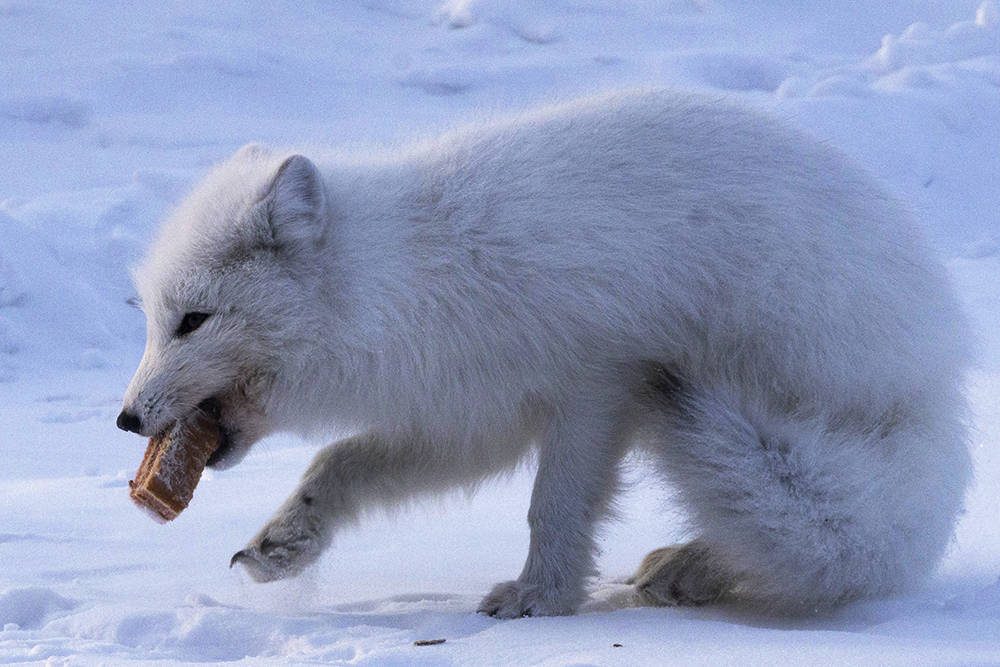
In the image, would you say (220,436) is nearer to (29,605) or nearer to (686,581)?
(29,605)

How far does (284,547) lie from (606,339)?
1064 millimetres

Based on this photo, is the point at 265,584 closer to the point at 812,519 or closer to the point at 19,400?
the point at 812,519

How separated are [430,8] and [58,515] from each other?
9869 mm

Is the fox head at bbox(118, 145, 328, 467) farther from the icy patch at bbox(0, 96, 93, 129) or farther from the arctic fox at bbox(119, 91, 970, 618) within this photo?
the icy patch at bbox(0, 96, 93, 129)

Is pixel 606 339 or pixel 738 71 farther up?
pixel 738 71

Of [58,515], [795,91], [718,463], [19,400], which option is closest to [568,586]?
[718,463]

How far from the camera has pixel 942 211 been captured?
9008 mm

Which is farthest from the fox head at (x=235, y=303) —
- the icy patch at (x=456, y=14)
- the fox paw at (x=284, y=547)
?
the icy patch at (x=456, y=14)

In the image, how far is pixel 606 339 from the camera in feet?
10.4

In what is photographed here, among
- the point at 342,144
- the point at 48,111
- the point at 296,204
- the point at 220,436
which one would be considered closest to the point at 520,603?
the point at 220,436

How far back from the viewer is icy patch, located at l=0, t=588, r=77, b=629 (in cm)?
302

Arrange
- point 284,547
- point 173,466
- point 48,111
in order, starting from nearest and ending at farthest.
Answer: point 173,466 → point 284,547 → point 48,111

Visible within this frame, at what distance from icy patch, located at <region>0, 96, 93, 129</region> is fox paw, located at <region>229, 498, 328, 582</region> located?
7.80m

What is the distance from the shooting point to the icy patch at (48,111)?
10469mm
